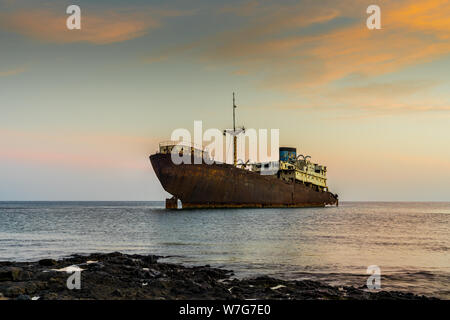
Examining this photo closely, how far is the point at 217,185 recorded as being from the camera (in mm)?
61469

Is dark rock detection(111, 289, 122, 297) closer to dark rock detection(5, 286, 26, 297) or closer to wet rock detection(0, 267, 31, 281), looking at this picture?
dark rock detection(5, 286, 26, 297)

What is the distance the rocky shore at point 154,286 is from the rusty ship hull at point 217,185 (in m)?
43.1

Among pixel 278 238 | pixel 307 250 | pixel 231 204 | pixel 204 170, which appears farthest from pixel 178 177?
pixel 307 250

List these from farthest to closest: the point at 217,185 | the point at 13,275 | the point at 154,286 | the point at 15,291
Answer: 1. the point at 217,185
2. the point at 154,286
3. the point at 13,275
4. the point at 15,291

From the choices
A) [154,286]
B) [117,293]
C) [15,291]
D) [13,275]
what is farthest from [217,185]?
[15,291]

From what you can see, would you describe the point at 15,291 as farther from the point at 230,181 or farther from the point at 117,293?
the point at 230,181

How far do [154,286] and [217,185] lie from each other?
4945 cm

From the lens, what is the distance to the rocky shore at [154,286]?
34.7ft

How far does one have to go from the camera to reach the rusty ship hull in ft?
191

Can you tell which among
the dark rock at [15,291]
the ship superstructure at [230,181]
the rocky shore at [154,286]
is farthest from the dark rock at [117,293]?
the ship superstructure at [230,181]

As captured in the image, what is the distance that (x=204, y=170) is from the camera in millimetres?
58812

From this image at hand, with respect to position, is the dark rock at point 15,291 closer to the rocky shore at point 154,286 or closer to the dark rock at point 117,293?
the rocky shore at point 154,286

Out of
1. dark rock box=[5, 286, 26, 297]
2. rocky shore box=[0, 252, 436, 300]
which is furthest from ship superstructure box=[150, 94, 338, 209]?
dark rock box=[5, 286, 26, 297]
